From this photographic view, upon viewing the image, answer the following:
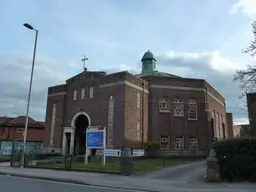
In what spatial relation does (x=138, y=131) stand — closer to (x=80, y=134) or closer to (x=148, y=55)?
(x=80, y=134)

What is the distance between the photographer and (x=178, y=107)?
1439 inches

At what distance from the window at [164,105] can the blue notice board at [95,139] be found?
1481 cm

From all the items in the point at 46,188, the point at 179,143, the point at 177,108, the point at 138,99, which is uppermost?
the point at 138,99

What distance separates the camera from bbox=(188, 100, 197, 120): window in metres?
36.7

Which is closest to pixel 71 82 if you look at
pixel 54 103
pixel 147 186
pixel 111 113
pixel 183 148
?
pixel 54 103

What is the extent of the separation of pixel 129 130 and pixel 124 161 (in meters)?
13.5

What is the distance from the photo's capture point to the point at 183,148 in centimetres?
3509

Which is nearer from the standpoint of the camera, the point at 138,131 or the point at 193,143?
the point at 138,131

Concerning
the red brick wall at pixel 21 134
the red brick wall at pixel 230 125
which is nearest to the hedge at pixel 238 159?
the red brick wall at pixel 230 125

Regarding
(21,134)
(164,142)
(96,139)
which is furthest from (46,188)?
(21,134)

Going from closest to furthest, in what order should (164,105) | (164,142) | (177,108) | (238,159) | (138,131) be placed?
(238,159)
(138,131)
(164,142)
(164,105)
(177,108)

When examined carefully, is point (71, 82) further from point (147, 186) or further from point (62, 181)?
point (147, 186)

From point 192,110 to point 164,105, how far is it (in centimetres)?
412

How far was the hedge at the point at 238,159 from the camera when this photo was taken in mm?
14641
